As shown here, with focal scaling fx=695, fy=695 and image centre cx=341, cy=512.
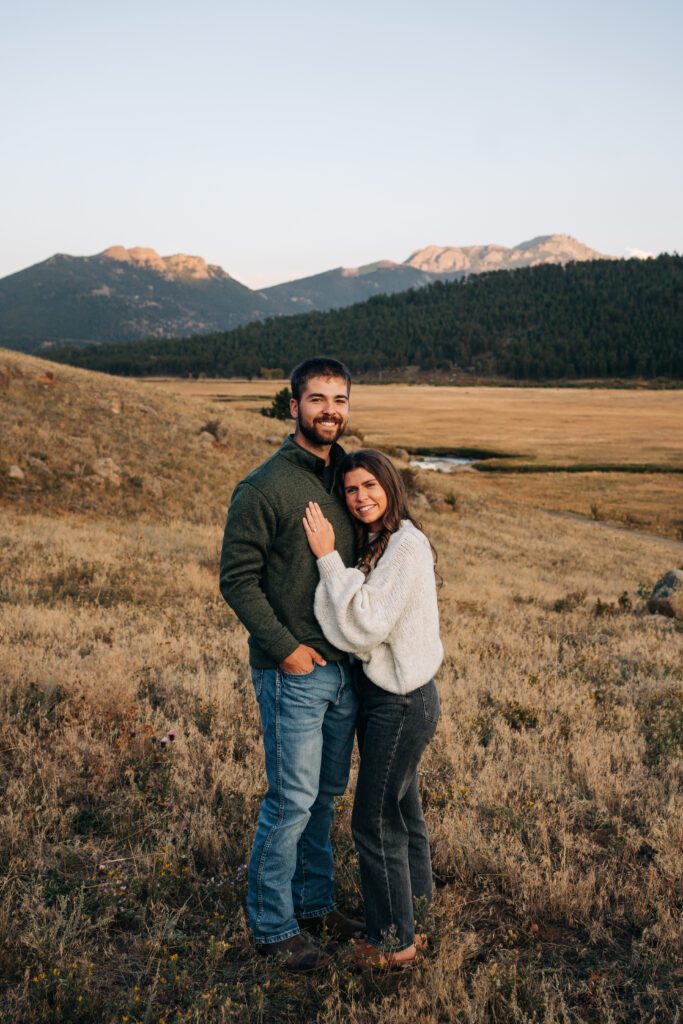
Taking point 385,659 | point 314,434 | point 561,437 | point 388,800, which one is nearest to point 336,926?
point 388,800

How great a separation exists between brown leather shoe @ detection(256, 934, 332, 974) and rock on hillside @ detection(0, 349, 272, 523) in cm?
1551

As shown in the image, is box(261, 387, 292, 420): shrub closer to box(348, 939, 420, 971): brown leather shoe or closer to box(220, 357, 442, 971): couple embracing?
box(220, 357, 442, 971): couple embracing

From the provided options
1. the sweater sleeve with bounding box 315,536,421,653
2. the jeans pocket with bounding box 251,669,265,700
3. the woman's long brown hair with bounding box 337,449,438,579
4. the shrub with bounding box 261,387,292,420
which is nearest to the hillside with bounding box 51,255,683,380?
the shrub with bounding box 261,387,292,420

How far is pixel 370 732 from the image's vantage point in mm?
3547

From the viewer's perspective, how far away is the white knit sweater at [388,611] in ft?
11.1

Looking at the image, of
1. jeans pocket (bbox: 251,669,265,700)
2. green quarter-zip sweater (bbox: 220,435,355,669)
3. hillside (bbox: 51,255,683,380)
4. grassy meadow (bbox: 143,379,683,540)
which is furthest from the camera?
hillside (bbox: 51,255,683,380)

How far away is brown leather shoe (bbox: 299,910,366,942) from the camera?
386cm

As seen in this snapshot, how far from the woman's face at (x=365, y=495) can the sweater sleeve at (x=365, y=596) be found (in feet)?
0.72

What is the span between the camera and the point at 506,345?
559ft

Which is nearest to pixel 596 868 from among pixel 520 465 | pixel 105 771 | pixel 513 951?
pixel 513 951

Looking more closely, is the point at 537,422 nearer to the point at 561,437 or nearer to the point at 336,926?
the point at 561,437

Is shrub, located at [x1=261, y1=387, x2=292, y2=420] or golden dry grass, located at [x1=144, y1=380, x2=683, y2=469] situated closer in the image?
shrub, located at [x1=261, y1=387, x2=292, y2=420]

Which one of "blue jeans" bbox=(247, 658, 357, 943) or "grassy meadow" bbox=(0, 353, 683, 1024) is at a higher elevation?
"blue jeans" bbox=(247, 658, 357, 943)

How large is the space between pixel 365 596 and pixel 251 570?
1.97 feet
